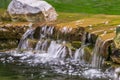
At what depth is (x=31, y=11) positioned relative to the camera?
1099 inches

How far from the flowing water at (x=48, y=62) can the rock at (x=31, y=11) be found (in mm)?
1735

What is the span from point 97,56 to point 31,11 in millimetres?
8482

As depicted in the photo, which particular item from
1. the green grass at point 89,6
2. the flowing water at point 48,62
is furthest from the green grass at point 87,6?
the flowing water at point 48,62

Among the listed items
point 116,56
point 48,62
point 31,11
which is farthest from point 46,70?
point 31,11

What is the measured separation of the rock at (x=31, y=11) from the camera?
27.8 meters

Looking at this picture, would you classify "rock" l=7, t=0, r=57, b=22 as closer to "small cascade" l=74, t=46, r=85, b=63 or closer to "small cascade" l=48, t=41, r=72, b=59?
"small cascade" l=48, t=41, r=72, b=59

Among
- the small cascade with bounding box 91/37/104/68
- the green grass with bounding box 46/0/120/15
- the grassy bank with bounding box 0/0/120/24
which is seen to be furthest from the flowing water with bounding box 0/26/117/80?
the green grass with bounding box 46/0/120/15

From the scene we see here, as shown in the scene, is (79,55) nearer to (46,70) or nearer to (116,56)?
(46,70)

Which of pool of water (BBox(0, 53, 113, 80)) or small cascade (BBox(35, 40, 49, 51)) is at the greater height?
small cascade (BBox(35, 40, 49, 51))

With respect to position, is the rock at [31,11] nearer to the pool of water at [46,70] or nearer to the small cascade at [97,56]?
the pool of water at [46,70]

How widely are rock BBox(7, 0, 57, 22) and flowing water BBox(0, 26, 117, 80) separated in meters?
1.73

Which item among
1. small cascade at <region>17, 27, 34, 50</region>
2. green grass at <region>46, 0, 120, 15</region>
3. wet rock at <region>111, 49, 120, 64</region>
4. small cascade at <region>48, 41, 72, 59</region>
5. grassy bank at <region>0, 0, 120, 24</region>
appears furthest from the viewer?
green grass at <region>46, 0, 120, 15</region>

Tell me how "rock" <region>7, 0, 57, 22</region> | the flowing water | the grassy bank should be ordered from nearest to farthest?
1. the flowing water
2. "rock" <region>7, 0, 57, 22</region>
3. the grassy bank

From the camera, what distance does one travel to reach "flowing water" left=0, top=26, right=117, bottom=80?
18.7 meters
